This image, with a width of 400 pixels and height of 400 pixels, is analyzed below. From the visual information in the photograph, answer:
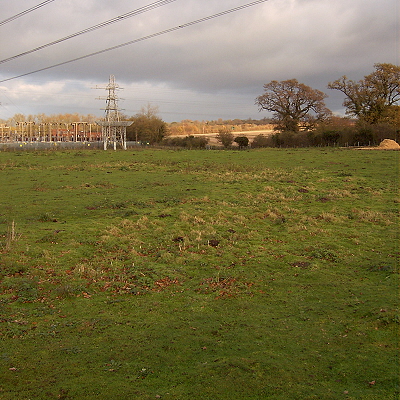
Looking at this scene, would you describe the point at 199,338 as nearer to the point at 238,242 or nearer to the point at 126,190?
the point at 238,242

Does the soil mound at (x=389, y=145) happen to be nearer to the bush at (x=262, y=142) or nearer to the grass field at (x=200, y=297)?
the bush at (x=262, y=142)

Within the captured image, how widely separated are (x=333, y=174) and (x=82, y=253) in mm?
22346

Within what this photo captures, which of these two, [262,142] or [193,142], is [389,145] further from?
[193,142]

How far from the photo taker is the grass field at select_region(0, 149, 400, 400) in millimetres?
6070

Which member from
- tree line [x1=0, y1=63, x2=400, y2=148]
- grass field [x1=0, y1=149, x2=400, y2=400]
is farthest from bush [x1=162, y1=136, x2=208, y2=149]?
grass field [x1=0, y1=149, x2=400, y2=400]

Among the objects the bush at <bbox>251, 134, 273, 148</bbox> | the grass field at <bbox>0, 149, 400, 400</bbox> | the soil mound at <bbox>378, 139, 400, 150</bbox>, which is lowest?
the grass field at <bbox>0, 149, 400, 400</bbox>

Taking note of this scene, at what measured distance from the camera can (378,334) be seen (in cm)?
752

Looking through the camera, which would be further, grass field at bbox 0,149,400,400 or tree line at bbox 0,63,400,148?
tree line at bbox 0,63,400,148

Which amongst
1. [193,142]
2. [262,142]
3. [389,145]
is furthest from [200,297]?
[193,142]

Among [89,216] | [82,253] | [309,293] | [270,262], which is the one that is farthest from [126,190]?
[309,293]

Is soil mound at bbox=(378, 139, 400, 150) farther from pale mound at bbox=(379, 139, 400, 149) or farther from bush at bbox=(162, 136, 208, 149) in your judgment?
bush at bbox=(162, 136, 208, 149)

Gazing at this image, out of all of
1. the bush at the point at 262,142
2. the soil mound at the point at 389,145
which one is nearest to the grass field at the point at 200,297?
the soil mound at the point at 389,145

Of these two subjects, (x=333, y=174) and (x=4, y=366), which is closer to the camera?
(x=4, y=366)

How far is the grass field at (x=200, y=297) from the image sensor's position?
6070mm
